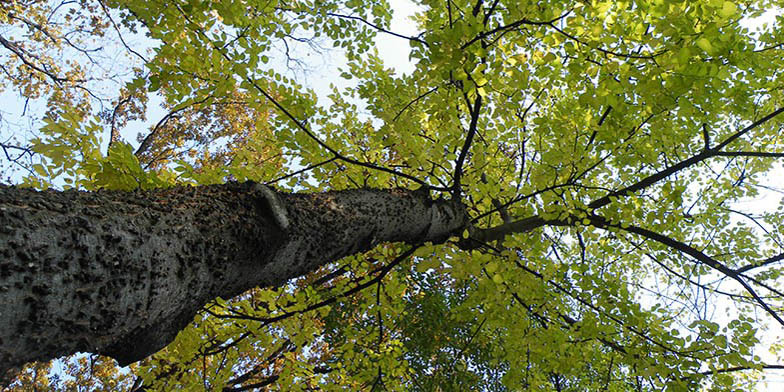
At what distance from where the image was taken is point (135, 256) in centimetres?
114

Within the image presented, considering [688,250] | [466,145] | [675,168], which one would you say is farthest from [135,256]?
[688,250]

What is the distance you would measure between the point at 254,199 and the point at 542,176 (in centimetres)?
172

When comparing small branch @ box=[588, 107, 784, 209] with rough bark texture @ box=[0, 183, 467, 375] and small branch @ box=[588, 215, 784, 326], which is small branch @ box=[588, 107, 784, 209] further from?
rough bark texture @ box=[0, 183, 467, 375]

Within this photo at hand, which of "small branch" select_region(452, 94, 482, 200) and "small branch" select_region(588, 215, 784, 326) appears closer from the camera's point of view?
"small branch" select_region(452, 94, 482, 200)

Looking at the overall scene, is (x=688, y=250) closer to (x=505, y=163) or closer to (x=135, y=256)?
(x=505, y=163)

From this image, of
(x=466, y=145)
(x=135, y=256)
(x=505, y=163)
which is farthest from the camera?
(x=505, y=163)

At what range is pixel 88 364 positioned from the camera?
8.56 meters

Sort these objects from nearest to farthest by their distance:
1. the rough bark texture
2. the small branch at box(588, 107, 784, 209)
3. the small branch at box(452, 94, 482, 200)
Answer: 1. the rough bark texture
2. the small branch at box(452, 94, 482, 200)
3. the small branch at box(588, 107, 784, 209)

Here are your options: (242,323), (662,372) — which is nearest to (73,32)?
(242,323)

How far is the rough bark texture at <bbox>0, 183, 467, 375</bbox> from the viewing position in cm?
91

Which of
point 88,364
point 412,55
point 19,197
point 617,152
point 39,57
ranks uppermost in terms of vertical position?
point 39,57

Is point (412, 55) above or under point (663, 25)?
above

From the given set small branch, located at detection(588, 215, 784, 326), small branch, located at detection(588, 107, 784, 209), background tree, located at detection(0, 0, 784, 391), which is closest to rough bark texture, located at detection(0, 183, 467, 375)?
background tree, located at detection(0, 0, 784, 391)

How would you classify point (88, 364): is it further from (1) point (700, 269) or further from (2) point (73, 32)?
(1) point (700, 269)
